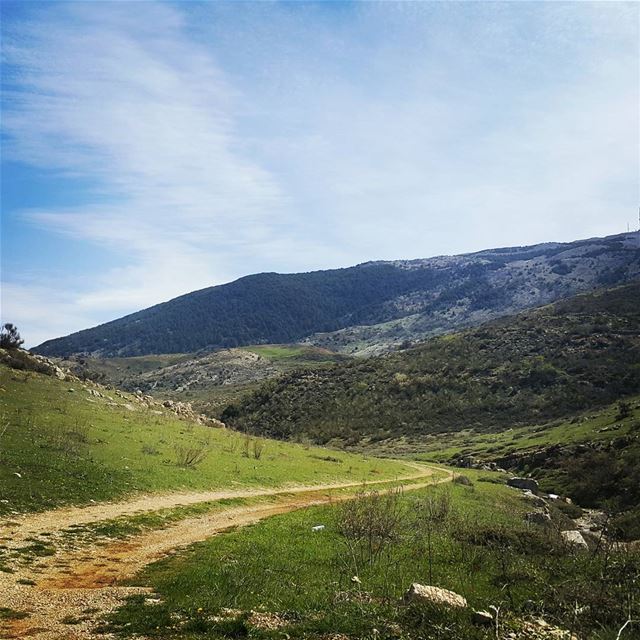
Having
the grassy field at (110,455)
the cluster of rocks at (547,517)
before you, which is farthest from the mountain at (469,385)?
the grassy field at (110,455)

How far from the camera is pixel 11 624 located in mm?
8914

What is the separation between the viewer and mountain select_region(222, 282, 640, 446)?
7744 centimetres

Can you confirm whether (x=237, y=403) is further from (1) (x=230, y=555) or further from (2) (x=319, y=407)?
(1) (x=230, y=555)

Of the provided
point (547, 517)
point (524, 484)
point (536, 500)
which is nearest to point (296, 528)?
point (547, 517)

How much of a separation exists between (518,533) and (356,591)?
8.98m

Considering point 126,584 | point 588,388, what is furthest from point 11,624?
point 588,388

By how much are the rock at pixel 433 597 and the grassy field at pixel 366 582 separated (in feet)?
1.35

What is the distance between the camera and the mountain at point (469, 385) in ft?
254

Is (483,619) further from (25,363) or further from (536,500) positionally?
(25,363)

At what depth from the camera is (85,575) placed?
12.3 meters

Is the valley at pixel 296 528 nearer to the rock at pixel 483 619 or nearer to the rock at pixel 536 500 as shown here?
the rock at pixel 483 619

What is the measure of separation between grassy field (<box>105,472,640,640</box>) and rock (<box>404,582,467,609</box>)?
410mm

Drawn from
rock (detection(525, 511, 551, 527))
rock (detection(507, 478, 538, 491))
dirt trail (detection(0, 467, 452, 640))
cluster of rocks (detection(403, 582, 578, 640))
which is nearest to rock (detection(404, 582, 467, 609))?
cluster of rocks (detection(403, 582, 578, 640))

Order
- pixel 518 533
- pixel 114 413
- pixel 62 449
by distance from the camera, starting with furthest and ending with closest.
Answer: pixel 114 413, pixel 62 449, pixel 518 533
